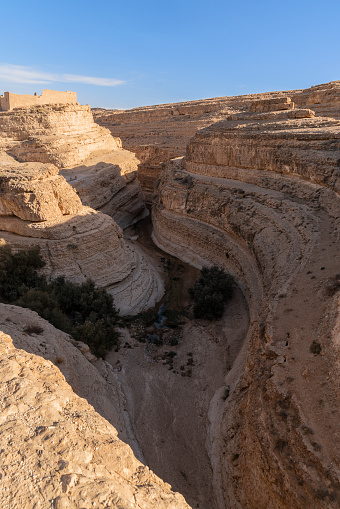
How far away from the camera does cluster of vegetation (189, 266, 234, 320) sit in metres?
11.6

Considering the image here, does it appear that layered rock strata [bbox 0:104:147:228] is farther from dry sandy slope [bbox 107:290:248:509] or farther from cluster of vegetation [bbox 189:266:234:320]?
dry sandy slope [bbox 107:290:248:509]

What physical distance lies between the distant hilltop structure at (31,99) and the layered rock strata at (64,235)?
502 inches

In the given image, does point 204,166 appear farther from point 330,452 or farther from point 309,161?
point 330,452

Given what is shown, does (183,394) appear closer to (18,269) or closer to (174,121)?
(18,269)

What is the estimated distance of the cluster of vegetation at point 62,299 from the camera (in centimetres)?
938

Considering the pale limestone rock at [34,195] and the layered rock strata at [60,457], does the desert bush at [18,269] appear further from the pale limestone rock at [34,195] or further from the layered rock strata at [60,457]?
the layered rock strata at [60,457]

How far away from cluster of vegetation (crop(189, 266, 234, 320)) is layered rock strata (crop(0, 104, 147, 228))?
880 centimetres

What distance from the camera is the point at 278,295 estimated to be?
298 inches

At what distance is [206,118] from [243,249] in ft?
82.6

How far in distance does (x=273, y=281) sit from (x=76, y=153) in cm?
1711

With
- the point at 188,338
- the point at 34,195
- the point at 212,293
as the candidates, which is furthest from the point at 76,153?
the point at 188,338

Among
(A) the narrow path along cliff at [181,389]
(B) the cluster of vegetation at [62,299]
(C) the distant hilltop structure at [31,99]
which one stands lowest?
(A) the narrow path along cliff at [181,389]

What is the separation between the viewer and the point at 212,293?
12125mm

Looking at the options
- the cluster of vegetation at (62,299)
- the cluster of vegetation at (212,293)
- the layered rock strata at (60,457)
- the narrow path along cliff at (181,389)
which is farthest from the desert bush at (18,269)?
the layered rock strata at (60,457)
